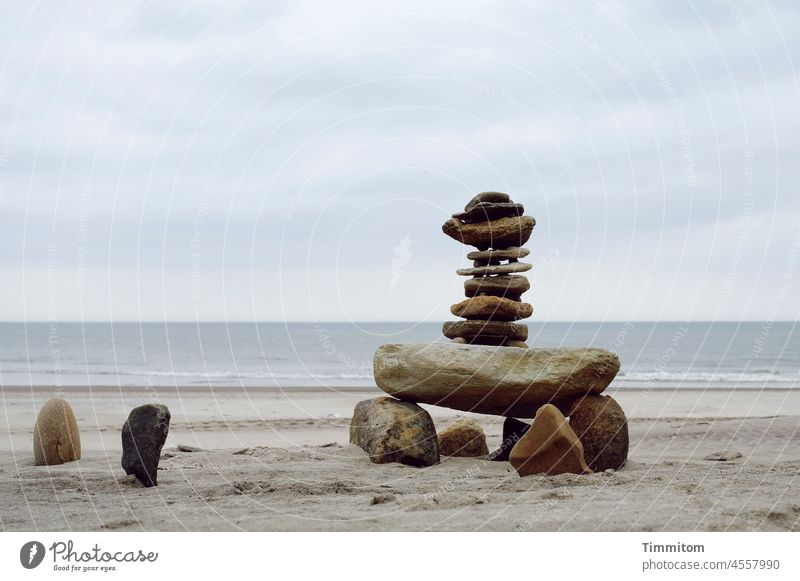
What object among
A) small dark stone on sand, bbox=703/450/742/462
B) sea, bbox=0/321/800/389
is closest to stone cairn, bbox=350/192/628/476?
small dark stone on sand, bbox=703/450/742/462

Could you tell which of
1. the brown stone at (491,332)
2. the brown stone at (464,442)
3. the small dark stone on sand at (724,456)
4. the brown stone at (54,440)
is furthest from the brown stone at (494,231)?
the brown stone at (54,440)

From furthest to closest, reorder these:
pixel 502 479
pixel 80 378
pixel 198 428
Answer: pixel 80 378 < pixel 198 428 < pixel 502 479

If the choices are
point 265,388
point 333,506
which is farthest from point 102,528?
point 265,388

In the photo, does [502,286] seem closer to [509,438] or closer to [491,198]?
[491,198]

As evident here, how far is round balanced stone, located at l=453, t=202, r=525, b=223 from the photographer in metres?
10.4

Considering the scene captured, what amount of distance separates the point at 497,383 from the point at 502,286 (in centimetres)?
145

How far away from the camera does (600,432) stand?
9.38 meters

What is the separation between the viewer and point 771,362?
148ft

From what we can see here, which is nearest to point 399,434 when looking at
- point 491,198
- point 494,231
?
point 494,231

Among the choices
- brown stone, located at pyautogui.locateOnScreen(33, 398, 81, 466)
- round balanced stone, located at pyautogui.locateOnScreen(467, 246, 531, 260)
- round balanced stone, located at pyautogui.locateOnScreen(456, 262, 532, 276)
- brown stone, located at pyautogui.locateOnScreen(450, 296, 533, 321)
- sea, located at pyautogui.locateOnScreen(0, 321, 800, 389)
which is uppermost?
round balanced stone, located at pyautogui.locateOnScreen(467, 246, 531, 260)

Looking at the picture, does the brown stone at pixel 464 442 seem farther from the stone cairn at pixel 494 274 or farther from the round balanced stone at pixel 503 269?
the round balanced stone at pixel 503 269

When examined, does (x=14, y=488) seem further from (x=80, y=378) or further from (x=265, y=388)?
(x=80, y=378)

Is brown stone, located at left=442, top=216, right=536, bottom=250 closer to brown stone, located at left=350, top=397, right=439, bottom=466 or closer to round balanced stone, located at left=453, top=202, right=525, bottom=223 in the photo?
round balanced stone, located at left=453, top=202, right=525, bottom=223
